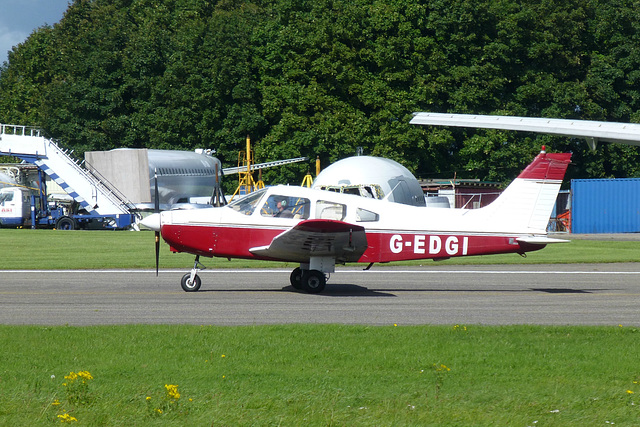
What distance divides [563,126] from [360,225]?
608 cm

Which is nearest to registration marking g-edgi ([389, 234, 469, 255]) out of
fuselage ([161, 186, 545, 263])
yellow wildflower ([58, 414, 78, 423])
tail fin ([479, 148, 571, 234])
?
fuselage ([161, 186, 545, 263])

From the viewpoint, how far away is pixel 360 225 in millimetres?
14305

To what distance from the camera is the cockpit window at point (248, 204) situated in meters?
14.5

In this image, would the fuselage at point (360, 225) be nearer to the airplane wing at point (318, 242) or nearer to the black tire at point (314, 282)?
the airplane wing at point (318, 242)

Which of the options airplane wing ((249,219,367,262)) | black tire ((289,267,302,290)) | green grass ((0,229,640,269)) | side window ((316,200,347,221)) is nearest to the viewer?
airplane wing ((249,219,367,262))

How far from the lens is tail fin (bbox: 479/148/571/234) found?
47.4ft

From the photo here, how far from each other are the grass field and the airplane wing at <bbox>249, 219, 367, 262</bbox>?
3.57 metres

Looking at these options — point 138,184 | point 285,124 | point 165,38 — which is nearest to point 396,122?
point 285,124

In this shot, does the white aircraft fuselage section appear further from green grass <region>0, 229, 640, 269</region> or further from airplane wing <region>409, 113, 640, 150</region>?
green grass <region>0, 229, 640, 269</region>

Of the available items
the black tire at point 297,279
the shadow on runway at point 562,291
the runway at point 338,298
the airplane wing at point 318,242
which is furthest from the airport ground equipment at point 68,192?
the shadow on runway at point 562,291

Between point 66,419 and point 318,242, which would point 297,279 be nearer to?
point 318,242

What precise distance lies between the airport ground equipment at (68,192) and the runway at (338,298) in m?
23.3

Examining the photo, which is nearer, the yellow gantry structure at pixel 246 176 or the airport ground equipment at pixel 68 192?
the airport ground equipment at pixel 68 192

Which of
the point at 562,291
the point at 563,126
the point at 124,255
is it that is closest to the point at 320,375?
the point at 562,291
